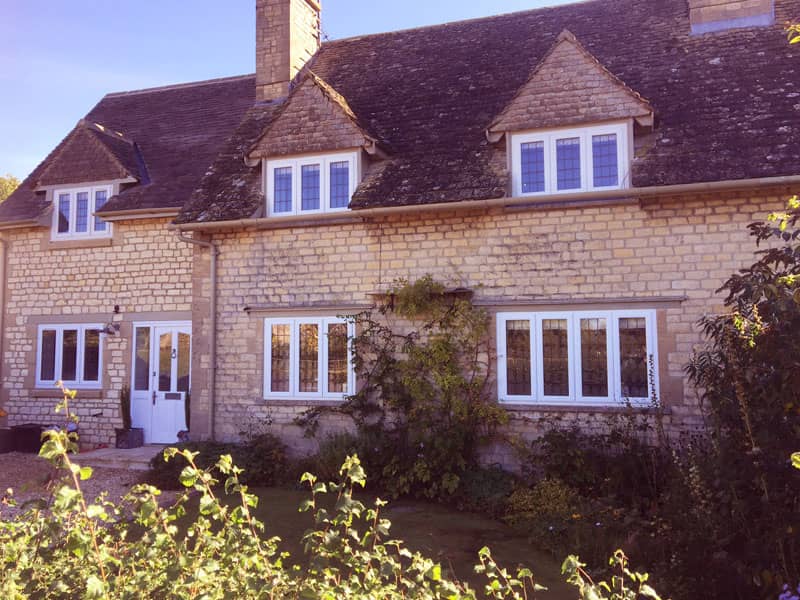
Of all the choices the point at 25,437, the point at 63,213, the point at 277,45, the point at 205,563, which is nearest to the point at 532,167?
the point at 277,45

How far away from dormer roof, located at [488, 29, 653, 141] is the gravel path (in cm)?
837

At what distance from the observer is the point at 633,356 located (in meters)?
9.89

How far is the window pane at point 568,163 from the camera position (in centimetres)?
1047

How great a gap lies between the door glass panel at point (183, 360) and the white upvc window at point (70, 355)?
1.93 metres

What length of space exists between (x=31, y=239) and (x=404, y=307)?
382 inches

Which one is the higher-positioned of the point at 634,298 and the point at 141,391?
the point at 634,298

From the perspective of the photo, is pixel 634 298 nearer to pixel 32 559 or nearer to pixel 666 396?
pixel 666 396

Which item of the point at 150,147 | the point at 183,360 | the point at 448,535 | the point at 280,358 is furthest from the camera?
the point at 150,147

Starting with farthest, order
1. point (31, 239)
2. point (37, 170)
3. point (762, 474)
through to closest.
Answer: point (37, 170) < point (31, 239) < point (762, 474)

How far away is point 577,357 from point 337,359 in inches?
165

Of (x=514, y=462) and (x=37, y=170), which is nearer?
(x=514, y=462)

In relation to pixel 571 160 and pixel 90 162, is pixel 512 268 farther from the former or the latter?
pixel 90 162

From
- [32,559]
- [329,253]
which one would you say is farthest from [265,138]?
[32,559]

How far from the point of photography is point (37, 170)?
16.4 m
